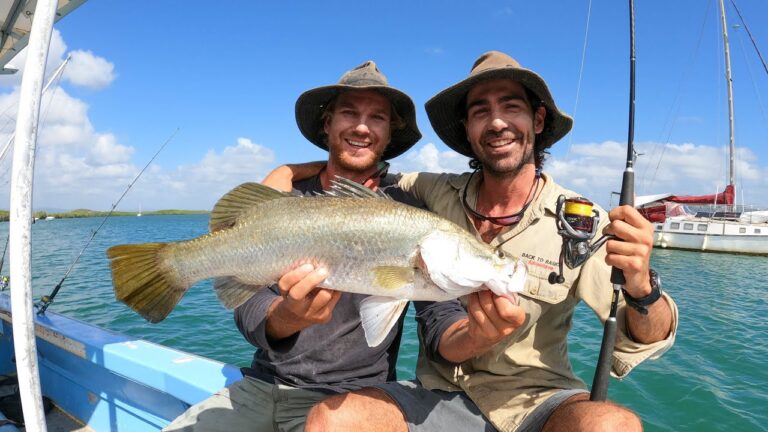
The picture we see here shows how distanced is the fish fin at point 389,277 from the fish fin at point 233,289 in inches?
30.4

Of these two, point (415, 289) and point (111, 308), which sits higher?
point (415, 289)

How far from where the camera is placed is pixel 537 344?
3.19 meters

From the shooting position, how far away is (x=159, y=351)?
462cm

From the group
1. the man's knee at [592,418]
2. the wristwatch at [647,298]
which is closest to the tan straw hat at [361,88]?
the wristwatch at [647,298]

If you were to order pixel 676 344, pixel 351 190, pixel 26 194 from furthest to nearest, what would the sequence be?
pixel 676 344
pixel 351 190
pixel 26 194

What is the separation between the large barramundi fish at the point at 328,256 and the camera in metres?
2.72

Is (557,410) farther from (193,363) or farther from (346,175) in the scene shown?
(193,363)

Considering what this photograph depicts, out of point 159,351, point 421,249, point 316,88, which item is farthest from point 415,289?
point 159,351

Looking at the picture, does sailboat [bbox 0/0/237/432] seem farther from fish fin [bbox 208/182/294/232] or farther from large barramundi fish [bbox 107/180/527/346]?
fish fin [bbox 208/182/294/232]

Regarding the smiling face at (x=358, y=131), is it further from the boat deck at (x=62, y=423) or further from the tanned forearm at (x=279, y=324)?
the boat deck at (x=62, y=423)

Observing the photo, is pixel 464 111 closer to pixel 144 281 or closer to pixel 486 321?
pixel 486 321

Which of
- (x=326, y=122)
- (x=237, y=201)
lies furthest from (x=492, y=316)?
(x=326, y=122)

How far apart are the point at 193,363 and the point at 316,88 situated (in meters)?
2.84

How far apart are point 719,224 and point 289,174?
3946 cm
